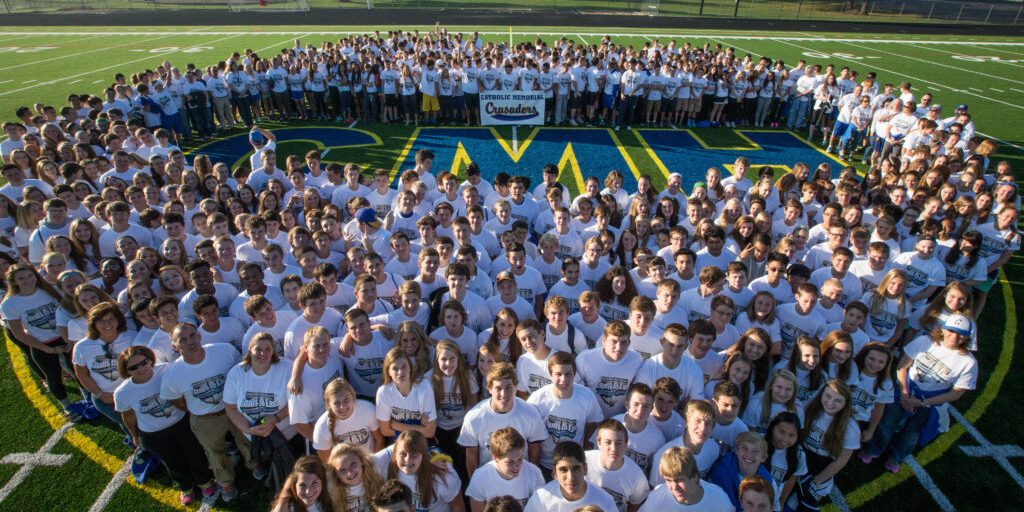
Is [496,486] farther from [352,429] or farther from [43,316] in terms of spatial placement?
[43,316]

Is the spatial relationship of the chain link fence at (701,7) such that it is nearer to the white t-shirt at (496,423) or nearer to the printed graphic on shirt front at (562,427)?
the printed graphic on shirt front at (562,427)

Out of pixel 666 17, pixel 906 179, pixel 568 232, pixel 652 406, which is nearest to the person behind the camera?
pixel 652 406

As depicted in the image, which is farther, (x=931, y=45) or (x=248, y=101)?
Result: (x=931, y=45)

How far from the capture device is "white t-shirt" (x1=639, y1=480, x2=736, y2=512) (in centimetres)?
347

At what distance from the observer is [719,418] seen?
4.09 metres

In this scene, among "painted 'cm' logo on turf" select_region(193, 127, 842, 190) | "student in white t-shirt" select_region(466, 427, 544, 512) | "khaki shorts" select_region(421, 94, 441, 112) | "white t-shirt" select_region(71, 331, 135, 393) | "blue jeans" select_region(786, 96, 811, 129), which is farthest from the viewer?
"khaki shorts" select_region(421, 94, 441, 112)

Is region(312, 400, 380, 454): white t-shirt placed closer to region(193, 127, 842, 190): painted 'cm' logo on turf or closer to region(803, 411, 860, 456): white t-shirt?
region(803, 411, 860, 456): white t-shirt

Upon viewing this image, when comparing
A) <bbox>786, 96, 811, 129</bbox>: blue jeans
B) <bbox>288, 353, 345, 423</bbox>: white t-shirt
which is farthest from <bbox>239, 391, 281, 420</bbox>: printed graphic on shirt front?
<bbox>786, 96, 811, 129</bbox>: blue jeans

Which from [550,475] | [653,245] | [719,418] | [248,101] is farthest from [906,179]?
[248,101]

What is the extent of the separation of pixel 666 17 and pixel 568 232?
44.5m

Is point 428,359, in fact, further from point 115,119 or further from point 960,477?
point 115,119

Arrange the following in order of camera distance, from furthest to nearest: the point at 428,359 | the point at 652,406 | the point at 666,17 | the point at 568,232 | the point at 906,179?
the point at 666,17 → the point at 906,179 → the point at 568,232 → the point at 428,359 → the point at 652,406

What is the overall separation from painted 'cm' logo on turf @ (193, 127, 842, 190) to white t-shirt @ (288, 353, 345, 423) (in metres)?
8.84

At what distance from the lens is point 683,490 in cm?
338
